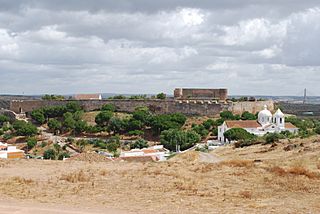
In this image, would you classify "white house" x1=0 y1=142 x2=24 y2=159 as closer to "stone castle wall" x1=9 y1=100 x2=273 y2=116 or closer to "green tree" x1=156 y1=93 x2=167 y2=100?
"stone castle wall" x1=9 y1=100 x2=273 y2=116

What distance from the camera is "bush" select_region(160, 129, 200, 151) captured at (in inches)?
1262

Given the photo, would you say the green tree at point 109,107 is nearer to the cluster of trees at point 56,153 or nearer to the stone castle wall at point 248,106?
the stone castle wall at point 248,106

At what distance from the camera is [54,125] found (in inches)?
1602

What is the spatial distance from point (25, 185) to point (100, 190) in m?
1.40

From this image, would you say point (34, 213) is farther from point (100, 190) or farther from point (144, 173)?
point (144, 173)

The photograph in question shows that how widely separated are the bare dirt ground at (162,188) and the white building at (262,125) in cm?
2315

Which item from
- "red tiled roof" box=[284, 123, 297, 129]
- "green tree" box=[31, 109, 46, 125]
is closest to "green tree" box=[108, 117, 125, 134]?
"green tree" box=[31, 109, 46, 125]

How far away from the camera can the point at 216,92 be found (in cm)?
4809

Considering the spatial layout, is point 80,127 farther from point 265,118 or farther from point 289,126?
point 289,126

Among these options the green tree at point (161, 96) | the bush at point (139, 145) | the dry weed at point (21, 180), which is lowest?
the bush at point (139, 145)

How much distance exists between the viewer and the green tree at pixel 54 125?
40625 millimetres

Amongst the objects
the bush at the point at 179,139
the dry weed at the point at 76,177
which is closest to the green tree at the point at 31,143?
the bush at the point at 179,139

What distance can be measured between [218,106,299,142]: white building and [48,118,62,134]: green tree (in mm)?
14374

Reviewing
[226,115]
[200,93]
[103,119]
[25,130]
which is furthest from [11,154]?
[200,93]
